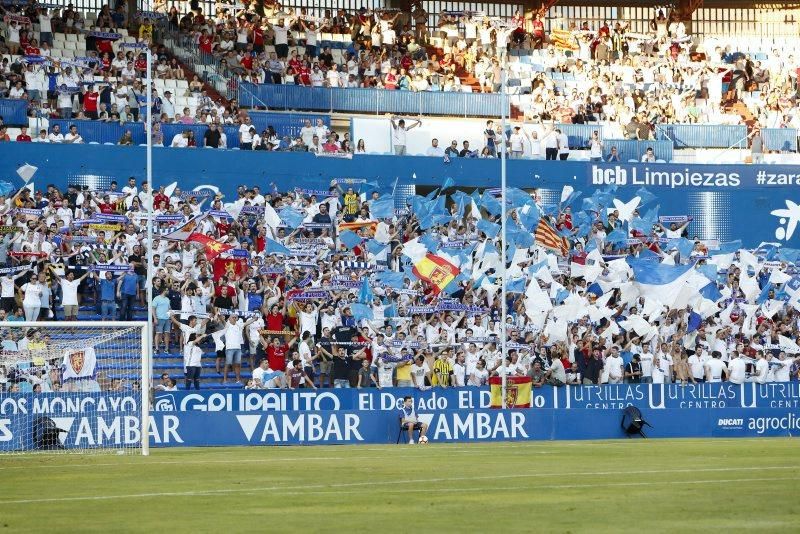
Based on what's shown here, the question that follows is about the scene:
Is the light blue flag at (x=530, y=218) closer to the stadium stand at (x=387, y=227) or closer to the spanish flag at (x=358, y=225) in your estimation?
the stadium stand at (x=387, y=227)

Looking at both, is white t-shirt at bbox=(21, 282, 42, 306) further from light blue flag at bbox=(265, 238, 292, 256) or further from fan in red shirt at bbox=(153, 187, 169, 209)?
light blue flag at bbox=(265, 238, 292, 256)

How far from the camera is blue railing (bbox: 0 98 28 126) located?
38219 millimetres

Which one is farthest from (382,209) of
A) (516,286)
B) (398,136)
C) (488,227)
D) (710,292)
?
(710,292)

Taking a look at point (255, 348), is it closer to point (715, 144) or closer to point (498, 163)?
point (498, 163)

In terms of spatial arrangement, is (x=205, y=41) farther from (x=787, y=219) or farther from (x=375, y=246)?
(x=787, y=219)

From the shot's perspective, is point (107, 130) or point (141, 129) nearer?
point (107, 130)

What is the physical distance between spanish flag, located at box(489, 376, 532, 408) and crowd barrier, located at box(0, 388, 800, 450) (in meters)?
0.27

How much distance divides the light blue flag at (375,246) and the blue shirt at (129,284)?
23.4ft

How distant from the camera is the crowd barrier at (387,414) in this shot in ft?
83.5

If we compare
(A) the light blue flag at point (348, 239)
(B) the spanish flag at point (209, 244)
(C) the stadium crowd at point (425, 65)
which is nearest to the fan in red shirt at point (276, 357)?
(B) the spanish flag at point (209, 244)

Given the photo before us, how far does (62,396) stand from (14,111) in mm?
15290

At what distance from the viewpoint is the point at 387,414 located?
3025cm

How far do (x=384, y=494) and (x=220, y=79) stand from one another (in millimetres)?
30663

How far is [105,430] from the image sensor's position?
1004 inches
